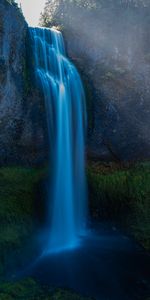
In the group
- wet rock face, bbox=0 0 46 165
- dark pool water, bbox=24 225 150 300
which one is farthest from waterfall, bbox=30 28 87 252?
dark pool water, bbox=24 225 150 300

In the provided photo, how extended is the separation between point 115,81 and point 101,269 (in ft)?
28.0

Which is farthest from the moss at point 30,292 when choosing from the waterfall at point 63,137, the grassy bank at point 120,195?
the grassy bank at point 120,195

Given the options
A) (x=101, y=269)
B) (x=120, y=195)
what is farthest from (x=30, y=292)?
(x=120, y=195)

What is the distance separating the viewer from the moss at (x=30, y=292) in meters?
8.36

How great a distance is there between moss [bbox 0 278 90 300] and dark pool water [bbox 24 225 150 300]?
441 millimetres

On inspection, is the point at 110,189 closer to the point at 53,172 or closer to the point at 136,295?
the point at 53,172

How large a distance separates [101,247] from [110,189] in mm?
2803

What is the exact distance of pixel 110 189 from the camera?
14586mm

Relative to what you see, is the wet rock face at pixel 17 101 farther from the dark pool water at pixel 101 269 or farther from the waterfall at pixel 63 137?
the dark pool water at pixel 101 269

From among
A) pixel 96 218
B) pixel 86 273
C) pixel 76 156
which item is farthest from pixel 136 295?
pixel 76 156

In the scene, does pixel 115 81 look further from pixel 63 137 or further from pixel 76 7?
pixel 76 7

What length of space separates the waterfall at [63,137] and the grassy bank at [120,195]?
460 mm

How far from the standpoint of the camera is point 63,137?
14.5m

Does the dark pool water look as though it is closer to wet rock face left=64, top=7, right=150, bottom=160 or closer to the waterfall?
the waterfall
